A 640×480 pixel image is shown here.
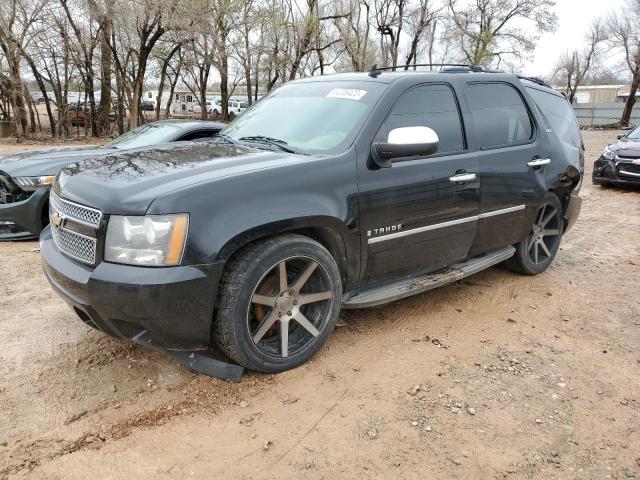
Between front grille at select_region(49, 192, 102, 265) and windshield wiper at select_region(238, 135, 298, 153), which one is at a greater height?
windshield wiper at select_region(238, 135, 298, 153)

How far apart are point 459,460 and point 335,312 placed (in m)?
1.16

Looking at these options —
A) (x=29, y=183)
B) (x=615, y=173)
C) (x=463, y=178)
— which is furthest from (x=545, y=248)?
(x=615, y=173)

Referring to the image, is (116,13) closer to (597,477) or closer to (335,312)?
(335,312)

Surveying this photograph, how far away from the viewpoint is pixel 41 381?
10.3 feet

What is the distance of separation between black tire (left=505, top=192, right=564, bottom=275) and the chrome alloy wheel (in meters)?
2.48

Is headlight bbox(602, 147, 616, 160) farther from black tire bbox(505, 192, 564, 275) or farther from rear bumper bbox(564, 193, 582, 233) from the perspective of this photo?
black tire bbox(505, 192, 564, 275)

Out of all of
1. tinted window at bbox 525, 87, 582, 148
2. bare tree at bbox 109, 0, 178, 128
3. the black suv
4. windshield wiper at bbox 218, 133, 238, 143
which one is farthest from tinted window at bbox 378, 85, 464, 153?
bare tree at bbox 109, 0, 178, 128

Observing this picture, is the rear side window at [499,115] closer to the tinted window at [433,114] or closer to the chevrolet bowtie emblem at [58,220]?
the tinted window at [433,114]

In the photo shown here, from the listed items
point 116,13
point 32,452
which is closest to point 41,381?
point 32,452

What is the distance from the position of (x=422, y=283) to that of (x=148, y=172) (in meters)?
2.06

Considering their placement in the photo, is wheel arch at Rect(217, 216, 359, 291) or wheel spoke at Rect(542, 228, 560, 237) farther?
wheel spoke at Rect(542, 228, 560, 237)

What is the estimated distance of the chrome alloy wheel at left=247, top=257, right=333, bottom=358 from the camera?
3119 mm

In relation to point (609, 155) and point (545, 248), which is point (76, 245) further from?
point (609, 155)

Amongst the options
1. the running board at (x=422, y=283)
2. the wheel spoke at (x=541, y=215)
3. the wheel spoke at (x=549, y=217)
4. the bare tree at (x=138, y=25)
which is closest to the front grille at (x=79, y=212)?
the running board at (x=422, y=283)
